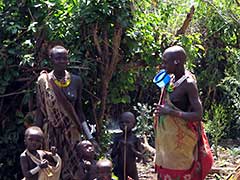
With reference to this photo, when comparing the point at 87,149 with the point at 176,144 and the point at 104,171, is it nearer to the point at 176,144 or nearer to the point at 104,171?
the point at 104,171

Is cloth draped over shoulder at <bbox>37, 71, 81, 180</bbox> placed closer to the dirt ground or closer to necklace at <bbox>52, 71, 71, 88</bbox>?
necklace at <bbox>52, 71, 71, 88</bbox>

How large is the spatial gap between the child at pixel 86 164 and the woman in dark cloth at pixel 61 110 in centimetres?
21

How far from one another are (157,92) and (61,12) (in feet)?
13.0

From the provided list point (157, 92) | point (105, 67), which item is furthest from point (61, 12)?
point (157, 92)

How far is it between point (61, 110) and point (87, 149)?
0.44 metres

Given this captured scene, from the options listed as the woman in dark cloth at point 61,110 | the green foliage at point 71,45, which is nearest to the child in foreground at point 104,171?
the woman in dark cloth at point 61,110

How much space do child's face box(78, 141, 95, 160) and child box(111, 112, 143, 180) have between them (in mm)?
448

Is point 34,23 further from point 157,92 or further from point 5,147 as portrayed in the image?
point 157,92

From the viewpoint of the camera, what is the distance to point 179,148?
13.9 feet

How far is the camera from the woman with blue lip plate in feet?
13.5

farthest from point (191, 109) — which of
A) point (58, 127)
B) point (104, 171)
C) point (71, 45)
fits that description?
point (71, 45)

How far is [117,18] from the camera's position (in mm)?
5742

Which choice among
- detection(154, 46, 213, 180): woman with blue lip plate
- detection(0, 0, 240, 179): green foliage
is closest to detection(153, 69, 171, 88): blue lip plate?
detection(154, 46, 213, 180): woman with blue lip plate

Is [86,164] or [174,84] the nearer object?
[174,84]
